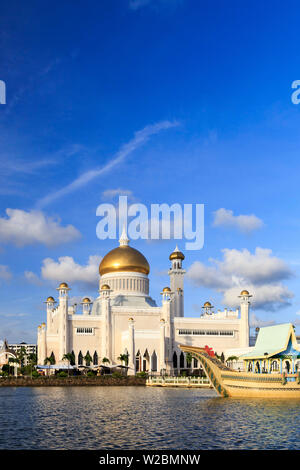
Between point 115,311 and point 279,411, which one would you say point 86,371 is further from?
point 279,411

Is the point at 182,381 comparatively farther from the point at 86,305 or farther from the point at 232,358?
the point at 86,305

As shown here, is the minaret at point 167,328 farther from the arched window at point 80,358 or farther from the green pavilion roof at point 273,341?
the green pavilion roof at point 273,341

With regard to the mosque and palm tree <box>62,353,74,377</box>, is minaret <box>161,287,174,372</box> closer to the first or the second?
the mosque

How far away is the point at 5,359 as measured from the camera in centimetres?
13975

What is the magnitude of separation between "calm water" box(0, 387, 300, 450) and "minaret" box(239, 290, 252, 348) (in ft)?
175

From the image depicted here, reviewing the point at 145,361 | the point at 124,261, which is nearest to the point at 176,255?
the point at 124,261

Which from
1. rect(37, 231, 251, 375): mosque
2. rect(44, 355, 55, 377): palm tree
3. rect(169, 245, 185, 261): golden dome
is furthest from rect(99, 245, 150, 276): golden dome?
rect(44, 355, 55, 377): palm tree

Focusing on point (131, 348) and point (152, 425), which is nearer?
point (152, 425)

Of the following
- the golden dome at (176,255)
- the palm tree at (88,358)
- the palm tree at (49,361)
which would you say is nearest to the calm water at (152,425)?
the palm tree at (49,361)

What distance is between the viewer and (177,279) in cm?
10300

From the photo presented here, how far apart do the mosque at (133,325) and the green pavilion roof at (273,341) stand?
3964 centimetres

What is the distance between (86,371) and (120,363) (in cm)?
561

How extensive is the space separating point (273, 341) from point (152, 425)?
65.3ft
